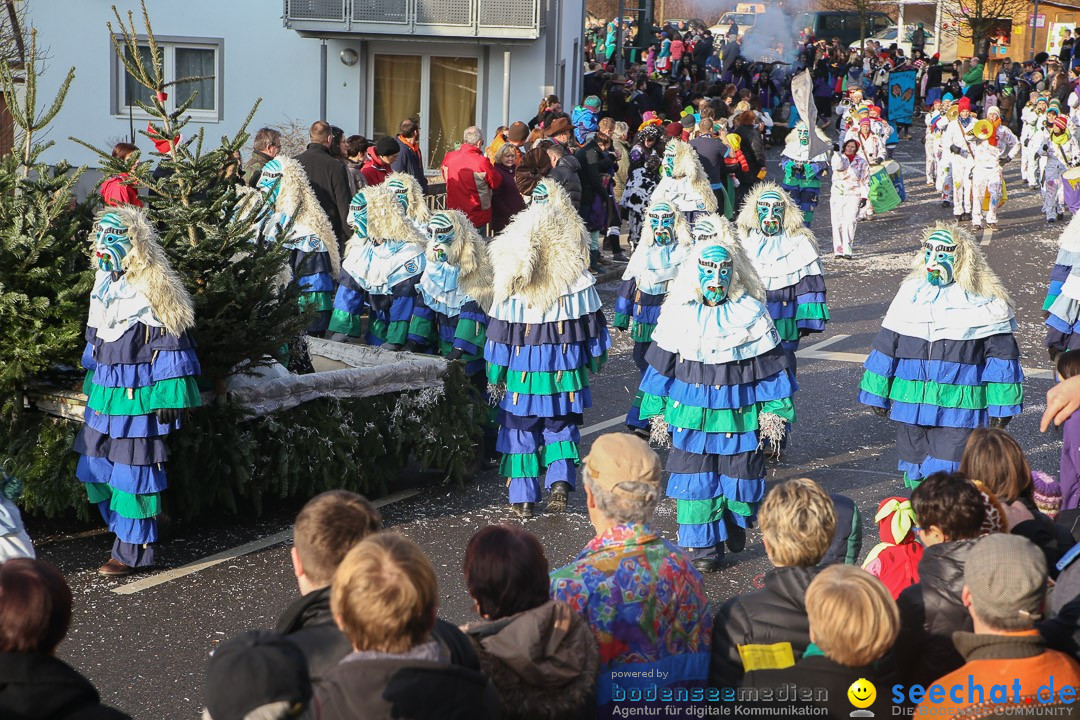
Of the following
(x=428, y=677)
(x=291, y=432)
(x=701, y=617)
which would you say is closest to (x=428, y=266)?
(x=291, y=432)

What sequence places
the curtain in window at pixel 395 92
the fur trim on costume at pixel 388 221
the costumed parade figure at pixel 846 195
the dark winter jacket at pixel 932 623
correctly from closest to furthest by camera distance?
the dark winter jacket at pixel 932 623, the fur trim on costume at pixel 388 221, the costumed parade figure at pixel 846 195, the curtain in window at pixel 395 92

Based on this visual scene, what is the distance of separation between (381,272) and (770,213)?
3.18 metres

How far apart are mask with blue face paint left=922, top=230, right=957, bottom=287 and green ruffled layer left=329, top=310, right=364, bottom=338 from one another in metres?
4.27

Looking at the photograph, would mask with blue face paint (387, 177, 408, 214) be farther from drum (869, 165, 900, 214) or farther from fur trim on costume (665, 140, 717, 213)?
drum (869, 165, 900, 214)

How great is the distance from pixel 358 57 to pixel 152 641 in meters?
17.3

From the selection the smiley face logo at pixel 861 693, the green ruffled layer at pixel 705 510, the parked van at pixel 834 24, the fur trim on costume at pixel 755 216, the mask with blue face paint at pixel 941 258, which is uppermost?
the parked van at pixel 834 24

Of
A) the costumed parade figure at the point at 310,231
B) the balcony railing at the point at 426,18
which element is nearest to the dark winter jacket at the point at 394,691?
the costumed parade figure at the point at 310,231

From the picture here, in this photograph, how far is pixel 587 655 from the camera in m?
3.93

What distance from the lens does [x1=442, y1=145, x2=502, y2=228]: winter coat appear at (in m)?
14.5

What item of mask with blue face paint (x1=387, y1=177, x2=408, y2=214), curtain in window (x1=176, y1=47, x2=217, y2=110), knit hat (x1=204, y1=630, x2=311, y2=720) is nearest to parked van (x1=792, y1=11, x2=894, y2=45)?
curtain in window (x1=176, y1=47, x2=217, y2=110)

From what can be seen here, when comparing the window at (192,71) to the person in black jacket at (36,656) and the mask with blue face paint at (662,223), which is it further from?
the person in black jacket at (36,656)

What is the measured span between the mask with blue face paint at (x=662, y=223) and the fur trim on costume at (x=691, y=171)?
4.11 metres

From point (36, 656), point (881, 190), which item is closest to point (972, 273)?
point (36, 656)

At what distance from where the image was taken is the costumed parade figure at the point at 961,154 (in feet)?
70.4
